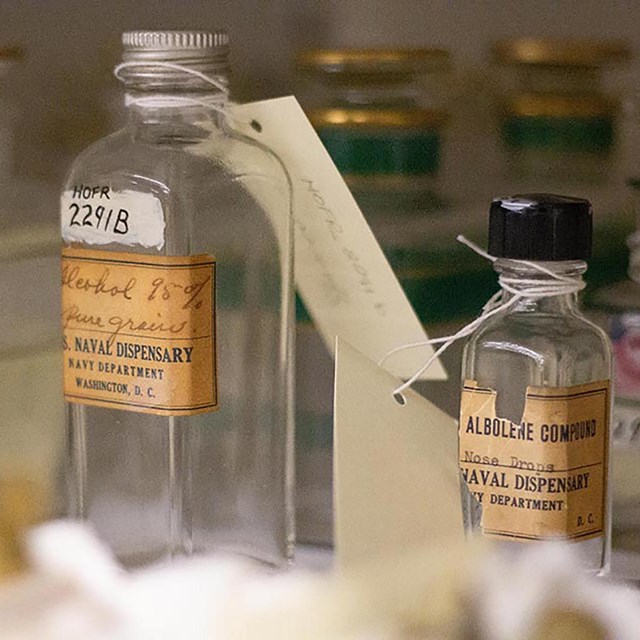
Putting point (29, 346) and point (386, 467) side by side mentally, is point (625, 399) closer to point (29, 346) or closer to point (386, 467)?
point (386, 467)

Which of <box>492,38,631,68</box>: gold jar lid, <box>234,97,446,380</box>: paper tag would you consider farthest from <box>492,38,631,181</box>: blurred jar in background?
<box>234,97,446,380</box>: paper tag

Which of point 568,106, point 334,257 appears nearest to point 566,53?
point 568,106

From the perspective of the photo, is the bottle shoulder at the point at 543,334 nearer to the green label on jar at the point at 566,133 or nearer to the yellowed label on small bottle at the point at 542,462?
the yellowed label on small bottle at the point at 542,462

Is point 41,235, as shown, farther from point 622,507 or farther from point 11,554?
point 622,507

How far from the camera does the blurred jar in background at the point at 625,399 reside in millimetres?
524

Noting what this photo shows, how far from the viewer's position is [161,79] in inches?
19.5

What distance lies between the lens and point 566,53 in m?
0.56

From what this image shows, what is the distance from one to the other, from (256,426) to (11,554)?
112 millimetres

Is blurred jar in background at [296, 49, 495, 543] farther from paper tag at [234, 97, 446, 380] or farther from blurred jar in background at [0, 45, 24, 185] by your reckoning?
blurred jar in background at [0, 45, 24, 185]

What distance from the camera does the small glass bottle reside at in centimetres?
44

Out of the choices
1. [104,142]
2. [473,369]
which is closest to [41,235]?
[104,142]

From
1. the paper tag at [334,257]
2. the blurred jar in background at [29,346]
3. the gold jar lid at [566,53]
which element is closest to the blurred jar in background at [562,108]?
the gold jar lid at [566,53]

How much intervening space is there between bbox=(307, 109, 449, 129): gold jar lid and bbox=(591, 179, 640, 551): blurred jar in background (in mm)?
Result: 107

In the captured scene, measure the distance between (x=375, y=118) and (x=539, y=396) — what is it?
6.5 inches
